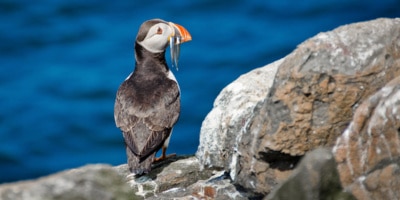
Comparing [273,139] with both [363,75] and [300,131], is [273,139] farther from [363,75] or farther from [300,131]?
[363,75]

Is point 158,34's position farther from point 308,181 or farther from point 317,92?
point 308,181

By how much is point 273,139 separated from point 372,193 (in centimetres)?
73

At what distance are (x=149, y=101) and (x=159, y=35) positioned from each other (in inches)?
29.4

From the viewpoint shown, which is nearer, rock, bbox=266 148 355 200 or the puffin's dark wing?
rock, bbox=266 148 355 200

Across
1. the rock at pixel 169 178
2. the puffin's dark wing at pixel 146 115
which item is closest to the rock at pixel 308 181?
the rock at pixel 169 178

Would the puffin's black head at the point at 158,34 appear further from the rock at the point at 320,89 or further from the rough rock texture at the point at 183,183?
the rock at the point at 320,89

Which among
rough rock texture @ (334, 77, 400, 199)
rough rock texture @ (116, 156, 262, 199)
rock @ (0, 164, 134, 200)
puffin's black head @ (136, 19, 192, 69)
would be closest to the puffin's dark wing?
rough rock texture @ (116, 156, 262, 199)

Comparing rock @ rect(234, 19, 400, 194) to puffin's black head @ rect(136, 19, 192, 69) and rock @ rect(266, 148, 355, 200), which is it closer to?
rock @ rect(266, 148, 355, 200)

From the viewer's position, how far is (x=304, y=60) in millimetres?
6234

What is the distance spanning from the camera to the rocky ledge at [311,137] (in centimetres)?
545

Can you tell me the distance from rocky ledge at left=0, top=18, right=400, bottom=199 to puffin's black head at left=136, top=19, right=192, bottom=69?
5.06ft

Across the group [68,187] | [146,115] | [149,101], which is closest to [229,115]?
[146,115]

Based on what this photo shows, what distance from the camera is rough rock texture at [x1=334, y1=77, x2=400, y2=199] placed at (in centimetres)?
570

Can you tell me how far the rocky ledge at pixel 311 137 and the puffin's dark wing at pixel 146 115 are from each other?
695mm
